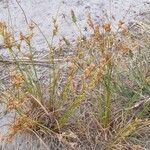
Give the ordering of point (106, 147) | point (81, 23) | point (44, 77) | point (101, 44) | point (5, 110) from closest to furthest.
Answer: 1. point (101, 44)
2. point (106, 147)
3. point (5, 110)
4. point (44, 77)
5. point (81, 23)

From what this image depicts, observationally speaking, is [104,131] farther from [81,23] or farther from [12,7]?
[12,7]

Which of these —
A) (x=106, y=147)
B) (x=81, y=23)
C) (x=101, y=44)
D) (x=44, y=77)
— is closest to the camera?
(x=101, y=44)

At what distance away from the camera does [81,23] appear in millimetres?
2748

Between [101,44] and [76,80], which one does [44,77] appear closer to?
[76,80]

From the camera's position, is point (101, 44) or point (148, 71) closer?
point (101, 44)

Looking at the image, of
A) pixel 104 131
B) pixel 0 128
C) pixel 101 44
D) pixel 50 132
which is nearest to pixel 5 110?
pixel 0 128

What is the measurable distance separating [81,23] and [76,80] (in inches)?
18.1

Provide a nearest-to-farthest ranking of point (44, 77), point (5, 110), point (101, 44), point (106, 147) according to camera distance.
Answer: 1. point (101, 44)
2. point (106, 147)
3. point (5, 110)
4. point (44, 77)

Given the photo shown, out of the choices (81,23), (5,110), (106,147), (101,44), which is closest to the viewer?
(101,44)

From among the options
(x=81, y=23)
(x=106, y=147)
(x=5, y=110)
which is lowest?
(x=106, y=147)

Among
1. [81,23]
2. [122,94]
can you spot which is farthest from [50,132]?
[81,23]

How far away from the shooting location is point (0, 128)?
2.25 meters

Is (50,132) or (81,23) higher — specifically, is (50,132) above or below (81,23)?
below

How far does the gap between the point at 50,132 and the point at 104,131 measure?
23cm
